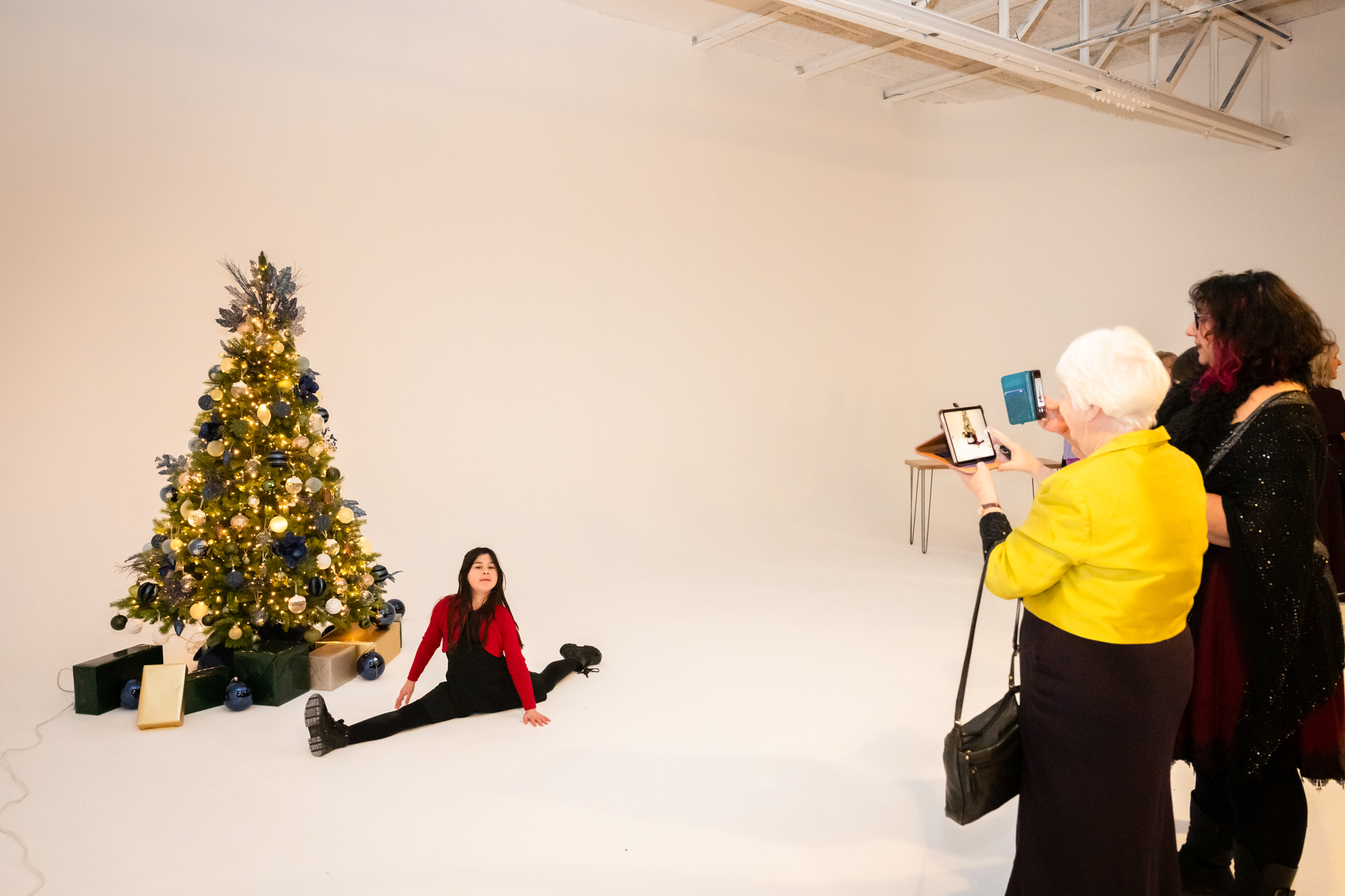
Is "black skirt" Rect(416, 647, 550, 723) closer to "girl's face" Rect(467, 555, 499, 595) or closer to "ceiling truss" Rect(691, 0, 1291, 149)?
"girl's face" Rect(467, 555, 499, 595)

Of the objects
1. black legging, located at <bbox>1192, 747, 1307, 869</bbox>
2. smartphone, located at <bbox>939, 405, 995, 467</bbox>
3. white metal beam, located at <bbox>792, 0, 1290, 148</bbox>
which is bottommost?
black legging, located at <bbox>1192, 747, 1307, 869</bbox>

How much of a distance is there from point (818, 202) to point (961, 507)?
111 inches

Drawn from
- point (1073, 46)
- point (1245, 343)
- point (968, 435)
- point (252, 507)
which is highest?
point (1073, 46)

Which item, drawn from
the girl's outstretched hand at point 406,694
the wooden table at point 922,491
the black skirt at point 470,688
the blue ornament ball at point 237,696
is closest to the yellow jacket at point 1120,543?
the black skirt at point 470,688

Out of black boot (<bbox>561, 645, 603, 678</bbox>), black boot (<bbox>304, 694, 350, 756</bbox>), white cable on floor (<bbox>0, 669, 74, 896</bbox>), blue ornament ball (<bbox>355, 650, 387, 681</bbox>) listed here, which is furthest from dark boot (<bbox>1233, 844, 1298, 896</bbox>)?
blue ornament ball (<bbox>355, 650, 387, 681</bbox>)

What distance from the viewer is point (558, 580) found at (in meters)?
5.70

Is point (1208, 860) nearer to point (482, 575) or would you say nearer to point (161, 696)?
point (482, 575)

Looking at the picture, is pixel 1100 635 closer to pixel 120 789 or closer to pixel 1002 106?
pixel 120 789

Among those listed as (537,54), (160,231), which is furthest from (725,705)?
(537,54)

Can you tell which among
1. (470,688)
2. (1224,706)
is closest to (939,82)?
(470,688)

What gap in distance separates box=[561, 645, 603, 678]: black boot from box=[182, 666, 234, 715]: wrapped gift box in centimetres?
137

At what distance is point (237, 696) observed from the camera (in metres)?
3.63

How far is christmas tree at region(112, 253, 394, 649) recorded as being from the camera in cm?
370

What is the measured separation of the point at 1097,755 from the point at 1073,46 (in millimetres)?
4225
